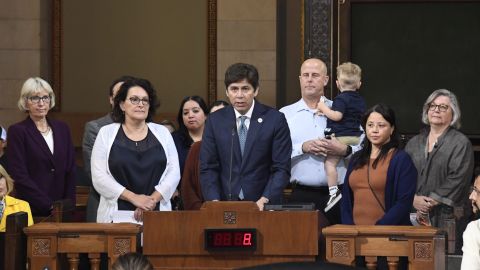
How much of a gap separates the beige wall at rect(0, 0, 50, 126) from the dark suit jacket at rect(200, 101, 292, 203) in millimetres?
5352

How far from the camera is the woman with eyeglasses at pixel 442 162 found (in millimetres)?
9383

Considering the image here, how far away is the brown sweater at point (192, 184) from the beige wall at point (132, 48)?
16.0 ft

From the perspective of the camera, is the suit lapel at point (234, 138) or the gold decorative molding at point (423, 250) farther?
the suit lapel at point (234, 138)

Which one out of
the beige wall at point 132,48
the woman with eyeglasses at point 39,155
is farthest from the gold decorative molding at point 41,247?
the beige wall at point 132,48

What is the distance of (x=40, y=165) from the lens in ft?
31.2

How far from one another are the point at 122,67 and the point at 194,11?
97cm

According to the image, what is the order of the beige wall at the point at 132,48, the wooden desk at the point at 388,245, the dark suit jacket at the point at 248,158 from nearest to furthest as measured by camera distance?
the wooden desk at the point at 388,245 < the dark suit jacket at the point at 248,158 < the beige wall at the point at 132,48

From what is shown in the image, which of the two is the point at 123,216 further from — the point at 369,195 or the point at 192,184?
the point at 369,195

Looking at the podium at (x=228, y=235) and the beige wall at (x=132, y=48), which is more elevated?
the beige wall at (x=132, y=48)

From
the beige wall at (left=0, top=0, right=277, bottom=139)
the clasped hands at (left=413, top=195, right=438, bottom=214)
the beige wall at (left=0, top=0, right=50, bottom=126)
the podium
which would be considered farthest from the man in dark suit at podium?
the beige wall at (left=0, top=0, right=50, bottom=126)

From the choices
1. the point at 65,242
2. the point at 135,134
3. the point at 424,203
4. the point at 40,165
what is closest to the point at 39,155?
the point at 40,165

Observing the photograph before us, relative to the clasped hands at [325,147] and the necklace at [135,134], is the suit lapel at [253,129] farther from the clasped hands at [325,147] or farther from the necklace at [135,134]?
the clasped hands at [325,147]

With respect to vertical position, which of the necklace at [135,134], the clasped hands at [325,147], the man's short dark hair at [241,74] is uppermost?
the man's short dark hair at [241,74]

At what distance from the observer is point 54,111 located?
542 inches
